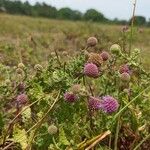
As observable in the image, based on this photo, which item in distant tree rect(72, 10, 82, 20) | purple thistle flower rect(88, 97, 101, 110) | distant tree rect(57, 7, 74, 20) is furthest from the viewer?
distant tree rect(72, 10, 82, 20)

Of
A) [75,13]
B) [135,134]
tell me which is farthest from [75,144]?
[75,13]

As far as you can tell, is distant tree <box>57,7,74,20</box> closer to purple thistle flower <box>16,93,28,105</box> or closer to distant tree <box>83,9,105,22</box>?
distant tree <box>83,9,105,22</box>

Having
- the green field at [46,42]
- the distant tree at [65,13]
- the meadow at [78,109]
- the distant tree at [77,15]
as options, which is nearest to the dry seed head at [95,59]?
the meadow at [78,109]

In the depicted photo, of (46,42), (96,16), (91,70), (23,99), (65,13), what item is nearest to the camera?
(91,70)

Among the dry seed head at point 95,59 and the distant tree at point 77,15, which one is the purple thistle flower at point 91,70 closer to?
the dry seed head at point 95,59

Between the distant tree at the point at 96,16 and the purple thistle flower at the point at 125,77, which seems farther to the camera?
the distant tree at the point at 96,16

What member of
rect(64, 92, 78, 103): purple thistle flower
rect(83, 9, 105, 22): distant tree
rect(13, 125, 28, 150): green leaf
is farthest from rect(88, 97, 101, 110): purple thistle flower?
rect(83, 9, 105, 22): distant tree

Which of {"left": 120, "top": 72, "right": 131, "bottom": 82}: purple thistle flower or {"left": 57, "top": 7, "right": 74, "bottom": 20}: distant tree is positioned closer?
{"left": 120, "top": 72, "right": 131, "bottom": 82}: purple thistle flower

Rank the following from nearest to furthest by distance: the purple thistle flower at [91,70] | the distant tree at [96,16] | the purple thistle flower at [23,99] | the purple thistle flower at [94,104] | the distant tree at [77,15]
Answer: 1. the purple thistle flower at [91,70]
2. the purple thistle flower at [94,104]
3. the purple thistle flower at [23,99]
4. the distant tree at [96,16]
5. the distant tree at [77,15]

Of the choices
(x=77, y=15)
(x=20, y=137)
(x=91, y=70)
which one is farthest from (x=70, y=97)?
(x=77, y=15)

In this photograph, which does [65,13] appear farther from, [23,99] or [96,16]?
[23,99]

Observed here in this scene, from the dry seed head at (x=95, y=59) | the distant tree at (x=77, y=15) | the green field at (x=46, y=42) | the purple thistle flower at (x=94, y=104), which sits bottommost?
the distant tree at (x=77, y=15)

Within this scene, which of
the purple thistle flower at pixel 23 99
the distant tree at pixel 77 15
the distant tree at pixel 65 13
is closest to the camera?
the purple thistle flower at pixel 23 99
